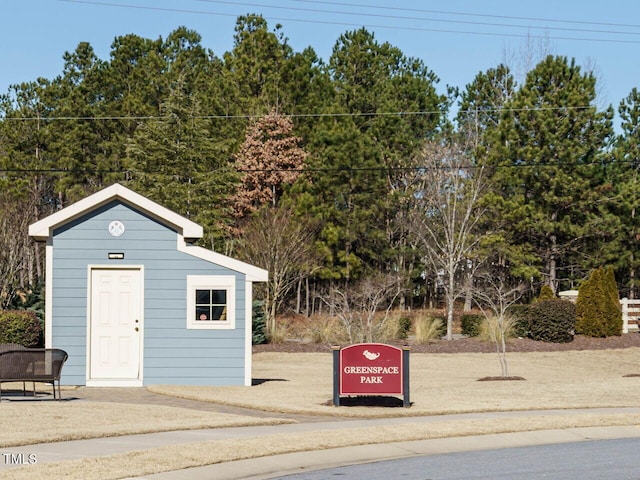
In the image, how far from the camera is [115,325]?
21594mm

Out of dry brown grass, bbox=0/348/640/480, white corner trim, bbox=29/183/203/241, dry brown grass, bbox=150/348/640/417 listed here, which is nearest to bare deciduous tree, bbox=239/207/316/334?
dry brown grass, bbox=150/348/640/417


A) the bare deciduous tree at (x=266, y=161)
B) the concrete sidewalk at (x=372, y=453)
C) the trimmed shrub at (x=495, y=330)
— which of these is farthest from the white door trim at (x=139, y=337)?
the bare deciduous tree at (x=266, y=161)

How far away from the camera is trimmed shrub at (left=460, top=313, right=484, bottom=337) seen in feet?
123

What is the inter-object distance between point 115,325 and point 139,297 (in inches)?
30.8

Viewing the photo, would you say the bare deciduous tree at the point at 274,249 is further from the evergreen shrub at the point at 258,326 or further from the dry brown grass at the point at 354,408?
the dry brown grass at the point at 354,408

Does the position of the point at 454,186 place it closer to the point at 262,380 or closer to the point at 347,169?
the point at 347,169

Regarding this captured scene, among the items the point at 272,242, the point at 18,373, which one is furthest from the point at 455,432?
the point at 272,242

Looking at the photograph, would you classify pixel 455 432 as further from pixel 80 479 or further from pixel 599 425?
pixel 80 479

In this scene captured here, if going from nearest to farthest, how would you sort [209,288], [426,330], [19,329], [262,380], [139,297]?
[139,297] < [209,288] < [262,380] < [19,329] < [426,330]

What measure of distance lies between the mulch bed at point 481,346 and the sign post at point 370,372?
15623 mm

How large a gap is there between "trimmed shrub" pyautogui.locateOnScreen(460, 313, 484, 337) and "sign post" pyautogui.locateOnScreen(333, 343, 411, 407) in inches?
780

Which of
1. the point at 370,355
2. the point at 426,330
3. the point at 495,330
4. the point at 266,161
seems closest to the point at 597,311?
the point at 495,330

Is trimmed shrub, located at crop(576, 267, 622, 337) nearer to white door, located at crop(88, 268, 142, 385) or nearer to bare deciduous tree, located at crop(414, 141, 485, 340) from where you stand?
bare deciduous tree, located at crop(414, 141, 485, 340)

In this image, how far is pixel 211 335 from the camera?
2172cm
